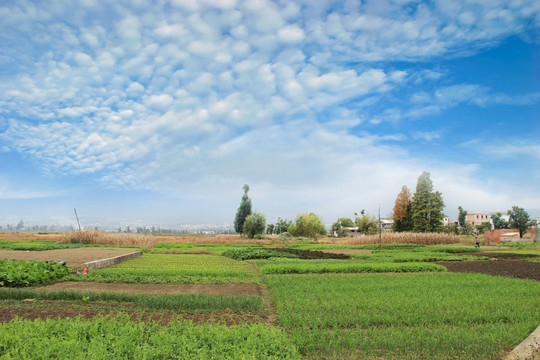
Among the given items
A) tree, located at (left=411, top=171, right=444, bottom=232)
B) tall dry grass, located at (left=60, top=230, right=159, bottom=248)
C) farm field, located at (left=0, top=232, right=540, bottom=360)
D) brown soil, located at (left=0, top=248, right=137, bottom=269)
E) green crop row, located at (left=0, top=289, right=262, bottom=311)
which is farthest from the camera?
tree, located at (left=411, top=171, right=444, bottom=232)

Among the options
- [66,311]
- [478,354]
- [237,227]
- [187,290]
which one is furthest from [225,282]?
[237,227]

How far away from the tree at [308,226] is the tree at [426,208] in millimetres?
17921

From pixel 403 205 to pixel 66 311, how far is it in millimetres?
60416

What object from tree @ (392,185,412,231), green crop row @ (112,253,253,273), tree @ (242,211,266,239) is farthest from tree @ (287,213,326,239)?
green crop row @ (112,253,253,273)

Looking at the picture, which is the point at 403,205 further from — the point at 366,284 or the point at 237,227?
the point at 366,284

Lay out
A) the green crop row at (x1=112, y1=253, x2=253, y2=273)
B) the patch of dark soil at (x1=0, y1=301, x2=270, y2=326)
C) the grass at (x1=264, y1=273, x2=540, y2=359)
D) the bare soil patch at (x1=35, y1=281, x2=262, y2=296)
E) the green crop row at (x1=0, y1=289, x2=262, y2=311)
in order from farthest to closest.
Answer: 1. the green crop row at (x1=112, y1=253, x2=253, y2=273)
2. the bare soil patch at (x1=35, y1=281, x2=262, y2=296)
3. the green crop row at (x1=0, y1=289, x2=262, y2=311)
4. the patch of dark soil at (x1=0, y1=301, x2=270, y2=326)
5. the grass at (x1=264, y1=273, x2=540, y2=359)

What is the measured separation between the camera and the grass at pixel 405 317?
602cm

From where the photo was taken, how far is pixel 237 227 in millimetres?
75875

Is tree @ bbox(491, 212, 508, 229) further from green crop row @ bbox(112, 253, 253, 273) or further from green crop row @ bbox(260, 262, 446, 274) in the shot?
green crop row @ bbox(112, 253, 253, 273)

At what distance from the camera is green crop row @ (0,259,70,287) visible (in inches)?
452

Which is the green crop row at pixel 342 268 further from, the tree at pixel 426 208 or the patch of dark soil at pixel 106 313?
the tree at pixel 426 208

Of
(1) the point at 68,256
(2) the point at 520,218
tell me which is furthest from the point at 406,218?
(1) the point at 68,256

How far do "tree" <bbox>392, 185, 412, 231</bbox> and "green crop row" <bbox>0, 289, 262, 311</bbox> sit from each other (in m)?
56.9

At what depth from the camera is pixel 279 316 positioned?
25.6 ft
